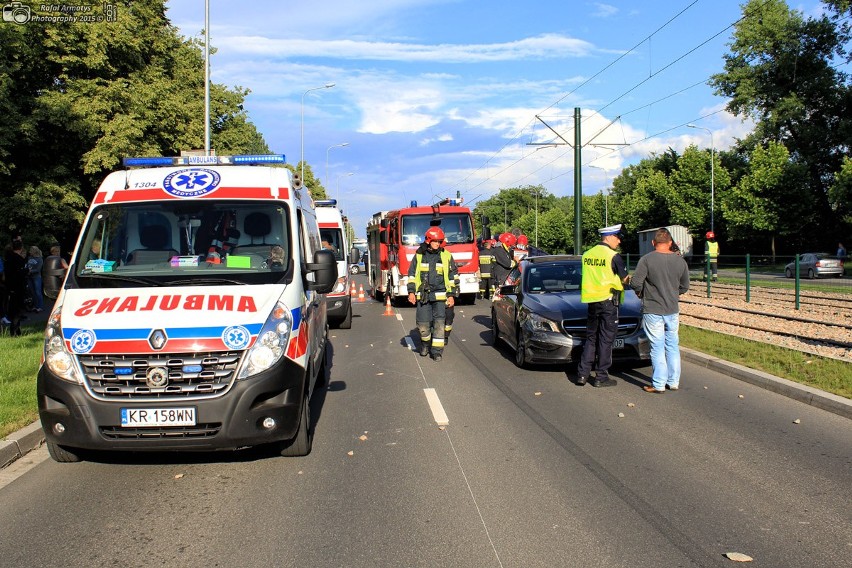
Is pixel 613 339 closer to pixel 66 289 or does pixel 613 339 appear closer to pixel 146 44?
pixel 66 289

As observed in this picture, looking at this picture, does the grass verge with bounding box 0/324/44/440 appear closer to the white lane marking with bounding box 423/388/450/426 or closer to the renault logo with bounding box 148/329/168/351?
the renault logo with bounding box 148/329/168/351

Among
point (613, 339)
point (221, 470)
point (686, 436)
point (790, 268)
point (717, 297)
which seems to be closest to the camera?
point (221, 470)

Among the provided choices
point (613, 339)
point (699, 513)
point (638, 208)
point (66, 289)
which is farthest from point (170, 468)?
point (638, 208)

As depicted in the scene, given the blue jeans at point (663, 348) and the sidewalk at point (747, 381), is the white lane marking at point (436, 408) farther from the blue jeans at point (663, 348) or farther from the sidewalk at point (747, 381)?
the sidewalk at point (747, 381)

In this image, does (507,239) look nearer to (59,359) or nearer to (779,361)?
(779,361)

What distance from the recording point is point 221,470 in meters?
6.11

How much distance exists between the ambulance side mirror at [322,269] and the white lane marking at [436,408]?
182 cm

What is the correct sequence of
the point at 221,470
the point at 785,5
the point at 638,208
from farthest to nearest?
the point at 638,208
the point at 785,5
the point at 221,470

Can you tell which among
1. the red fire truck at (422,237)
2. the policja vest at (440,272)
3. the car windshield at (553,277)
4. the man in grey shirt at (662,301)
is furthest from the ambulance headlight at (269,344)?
the red fire truck at (422,237)

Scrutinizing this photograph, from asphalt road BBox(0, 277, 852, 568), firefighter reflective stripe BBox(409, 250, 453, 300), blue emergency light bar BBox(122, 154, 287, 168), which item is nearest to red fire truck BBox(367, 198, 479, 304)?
firefighter reflective stripe BBox(409, 250, 453, 300)

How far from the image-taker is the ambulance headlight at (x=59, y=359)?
18.0 feet

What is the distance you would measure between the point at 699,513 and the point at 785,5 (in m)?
65.5

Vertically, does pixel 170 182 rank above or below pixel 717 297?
above

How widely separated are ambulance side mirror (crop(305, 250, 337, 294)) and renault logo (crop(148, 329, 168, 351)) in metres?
1.59
